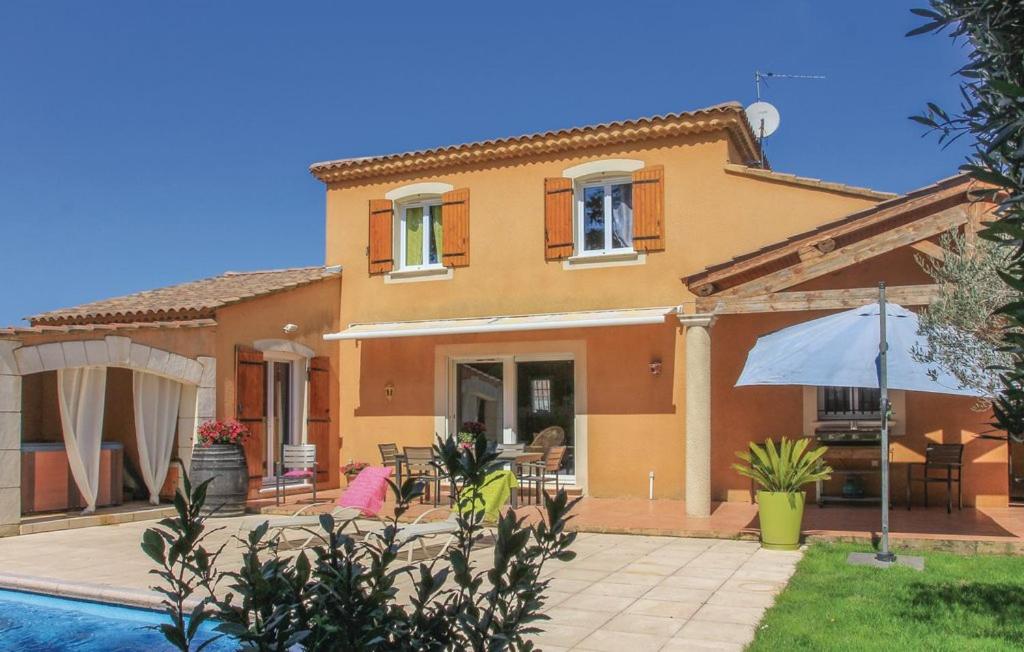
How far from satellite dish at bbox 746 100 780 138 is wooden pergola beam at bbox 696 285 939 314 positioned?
21.7 feet

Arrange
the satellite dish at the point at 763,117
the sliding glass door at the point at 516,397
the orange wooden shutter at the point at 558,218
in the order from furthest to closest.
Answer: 1. the satellite dish at the point at 763,117
2. the sliding glass door at the point at 516,397
3. the orange wooden shutter at the point at 558,218

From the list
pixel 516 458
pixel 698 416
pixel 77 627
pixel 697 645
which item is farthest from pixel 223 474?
pixel 697 645

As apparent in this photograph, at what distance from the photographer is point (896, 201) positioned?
12492 mm

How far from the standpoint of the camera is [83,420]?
1472 cm

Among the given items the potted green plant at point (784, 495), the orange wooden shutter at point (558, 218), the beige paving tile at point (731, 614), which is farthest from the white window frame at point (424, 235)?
the beige paving tile at point (731, 614)

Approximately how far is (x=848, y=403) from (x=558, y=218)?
653 cm

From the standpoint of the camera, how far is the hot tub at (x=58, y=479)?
14.7 metres

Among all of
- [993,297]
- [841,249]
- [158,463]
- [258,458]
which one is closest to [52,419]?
[158,463]

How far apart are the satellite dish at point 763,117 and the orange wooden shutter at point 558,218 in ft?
15.2

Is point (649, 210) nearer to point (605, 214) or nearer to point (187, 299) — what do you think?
point (605, 214)

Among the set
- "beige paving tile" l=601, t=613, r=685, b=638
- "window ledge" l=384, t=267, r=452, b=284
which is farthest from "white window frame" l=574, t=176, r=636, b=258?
"beige paving tile" l=601, t=613, r=685, b=638

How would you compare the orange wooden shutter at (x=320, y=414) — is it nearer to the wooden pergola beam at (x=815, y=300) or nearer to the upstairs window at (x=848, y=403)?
the wooden pergola beam at (x=815, y=300)

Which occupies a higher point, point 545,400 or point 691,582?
point 545,400

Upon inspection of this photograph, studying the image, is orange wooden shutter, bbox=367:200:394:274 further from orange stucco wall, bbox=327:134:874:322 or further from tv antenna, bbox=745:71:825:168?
tv antenna, bbox=745:71:825:168
